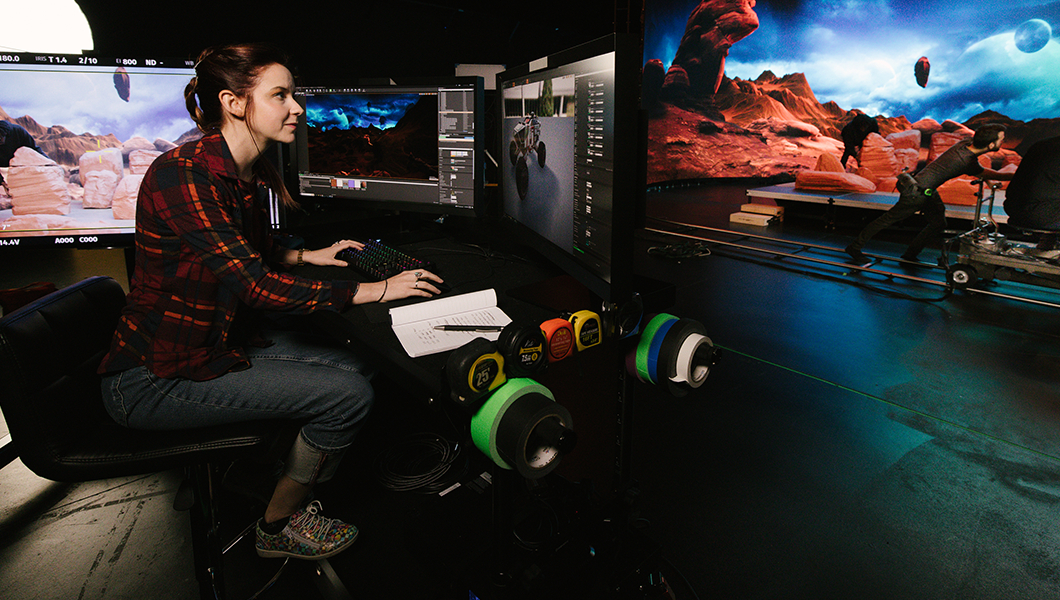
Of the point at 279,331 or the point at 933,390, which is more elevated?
the point at 279,331

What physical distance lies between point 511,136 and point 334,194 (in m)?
0.93

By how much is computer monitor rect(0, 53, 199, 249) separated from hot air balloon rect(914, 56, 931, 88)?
290 inches

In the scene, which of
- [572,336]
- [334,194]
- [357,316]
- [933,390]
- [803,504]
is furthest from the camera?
[933,390]

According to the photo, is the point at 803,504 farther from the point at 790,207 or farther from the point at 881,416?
the point at 790,207

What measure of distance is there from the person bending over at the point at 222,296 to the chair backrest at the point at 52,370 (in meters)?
0.05

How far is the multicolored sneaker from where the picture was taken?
4.91ft

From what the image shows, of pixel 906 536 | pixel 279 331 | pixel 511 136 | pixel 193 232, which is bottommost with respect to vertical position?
pixel 906 536

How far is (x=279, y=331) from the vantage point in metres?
1.64

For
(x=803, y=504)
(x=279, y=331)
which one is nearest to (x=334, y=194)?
(x=279, y=331)

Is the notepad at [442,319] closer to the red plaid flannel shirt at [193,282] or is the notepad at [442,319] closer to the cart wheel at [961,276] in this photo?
the red plaid flannel shirt at [193,282]

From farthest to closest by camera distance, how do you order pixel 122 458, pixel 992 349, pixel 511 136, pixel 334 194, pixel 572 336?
pixel 992 349 → pixel 334 194 → pixel 511 136 → pixel 122 458 → pixel 572 336

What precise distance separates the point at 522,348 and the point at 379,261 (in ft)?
2.90

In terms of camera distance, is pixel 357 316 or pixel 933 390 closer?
pixel 357 316

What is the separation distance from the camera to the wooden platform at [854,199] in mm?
5254
